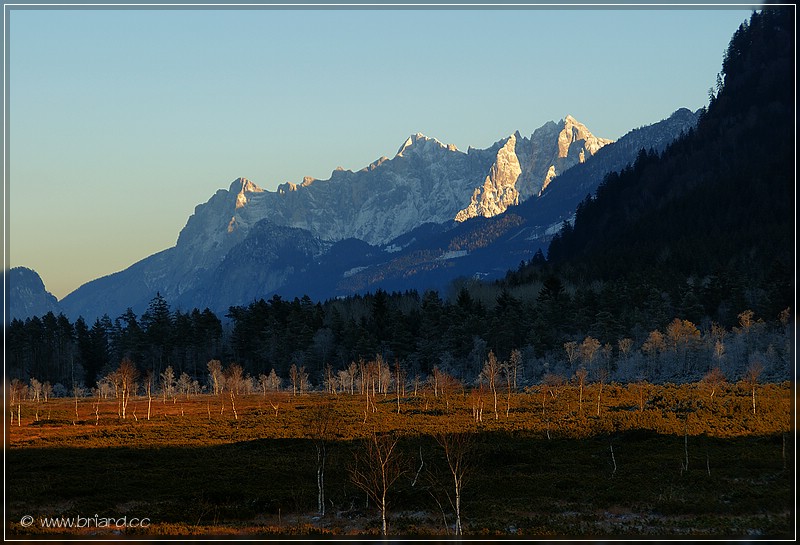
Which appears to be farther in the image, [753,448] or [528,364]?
[528,364]

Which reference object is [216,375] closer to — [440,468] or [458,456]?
[440,468]

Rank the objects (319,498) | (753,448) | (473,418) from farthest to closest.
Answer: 1. (473,418)
2. (753,448)
3. (319,498)

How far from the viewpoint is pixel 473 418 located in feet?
298

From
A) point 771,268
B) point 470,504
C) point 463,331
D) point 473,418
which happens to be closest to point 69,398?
point 463,331

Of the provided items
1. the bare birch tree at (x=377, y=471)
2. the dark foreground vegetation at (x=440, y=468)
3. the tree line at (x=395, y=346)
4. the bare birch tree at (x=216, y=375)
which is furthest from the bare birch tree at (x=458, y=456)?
the bare birch tree at (x=216, y=375)

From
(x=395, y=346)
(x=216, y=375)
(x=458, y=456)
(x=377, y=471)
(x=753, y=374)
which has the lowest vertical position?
(x=377, y=471)

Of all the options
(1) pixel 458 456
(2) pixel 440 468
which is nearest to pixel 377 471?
(1) pixel 458 456

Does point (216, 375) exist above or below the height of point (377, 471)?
above

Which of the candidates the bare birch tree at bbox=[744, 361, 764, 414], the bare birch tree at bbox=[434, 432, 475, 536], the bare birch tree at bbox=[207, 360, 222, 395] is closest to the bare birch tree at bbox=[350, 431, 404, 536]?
the bare birch tree at bbox=[434, 432, 475, 536]

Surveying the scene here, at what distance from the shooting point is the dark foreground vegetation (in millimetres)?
47087

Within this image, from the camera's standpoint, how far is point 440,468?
6378cm

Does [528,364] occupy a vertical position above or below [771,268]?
below

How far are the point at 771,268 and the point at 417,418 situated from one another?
3276 inches

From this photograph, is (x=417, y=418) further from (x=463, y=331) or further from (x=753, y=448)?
(x=463, y=331)
